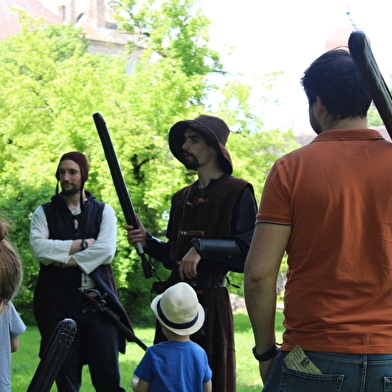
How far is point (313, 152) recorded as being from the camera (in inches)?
75.0

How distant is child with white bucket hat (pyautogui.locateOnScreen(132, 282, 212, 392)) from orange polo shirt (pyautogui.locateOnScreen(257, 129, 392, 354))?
1.22m

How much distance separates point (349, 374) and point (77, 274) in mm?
3253

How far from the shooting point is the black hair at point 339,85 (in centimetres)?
192

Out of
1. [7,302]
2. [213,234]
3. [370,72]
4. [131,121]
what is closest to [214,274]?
[213,234]

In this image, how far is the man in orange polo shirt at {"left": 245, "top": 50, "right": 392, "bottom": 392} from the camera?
5.79 feet

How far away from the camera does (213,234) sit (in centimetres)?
368

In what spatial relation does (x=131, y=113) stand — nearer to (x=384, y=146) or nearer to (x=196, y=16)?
(x=196, y=16)

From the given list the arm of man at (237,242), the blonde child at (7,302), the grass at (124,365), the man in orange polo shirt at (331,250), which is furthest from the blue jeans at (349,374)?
the grass at (124,365)

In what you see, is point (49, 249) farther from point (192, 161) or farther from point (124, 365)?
point (124, 365)

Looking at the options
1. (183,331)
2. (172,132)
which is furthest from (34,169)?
(183,331)

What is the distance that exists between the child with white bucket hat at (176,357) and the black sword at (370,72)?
62.9 inches

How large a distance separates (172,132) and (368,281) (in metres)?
2.62

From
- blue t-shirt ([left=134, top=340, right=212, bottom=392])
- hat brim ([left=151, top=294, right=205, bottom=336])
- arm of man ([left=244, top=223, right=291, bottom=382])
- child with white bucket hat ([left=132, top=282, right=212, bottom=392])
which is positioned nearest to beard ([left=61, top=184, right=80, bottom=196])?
hat brim ([left=151, top=294, right=205, bottom=336])

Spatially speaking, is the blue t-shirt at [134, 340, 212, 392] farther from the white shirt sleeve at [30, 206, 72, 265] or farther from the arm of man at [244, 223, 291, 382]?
the white shirt sleeve at [30, 206, 72, 265]
